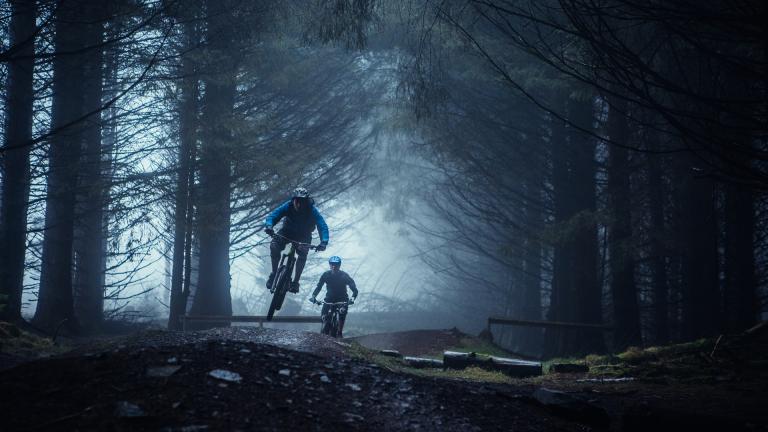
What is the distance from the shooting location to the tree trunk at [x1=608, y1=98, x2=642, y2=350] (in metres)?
14.2

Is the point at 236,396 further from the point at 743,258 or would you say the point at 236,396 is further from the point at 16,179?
the point at 743,258

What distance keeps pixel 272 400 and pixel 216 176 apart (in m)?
13.8

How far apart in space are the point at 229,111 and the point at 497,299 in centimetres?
1714

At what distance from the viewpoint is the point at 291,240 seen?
11086 millimetres

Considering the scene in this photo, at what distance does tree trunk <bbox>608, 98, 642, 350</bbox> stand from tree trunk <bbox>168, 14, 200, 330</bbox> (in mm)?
10506

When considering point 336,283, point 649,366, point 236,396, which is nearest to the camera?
point 236,396

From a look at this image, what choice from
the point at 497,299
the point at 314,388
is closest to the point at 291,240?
the point at 314,388

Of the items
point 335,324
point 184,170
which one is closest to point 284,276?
point 335,324

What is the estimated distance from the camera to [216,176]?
1792 cm

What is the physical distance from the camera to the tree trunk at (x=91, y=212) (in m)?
15.1

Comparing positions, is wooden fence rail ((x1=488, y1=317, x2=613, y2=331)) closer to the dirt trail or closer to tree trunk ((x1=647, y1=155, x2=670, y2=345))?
tree trunk ((x1=647, y1=155, x2=670, y2=345))

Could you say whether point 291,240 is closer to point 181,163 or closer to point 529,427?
point 529,427

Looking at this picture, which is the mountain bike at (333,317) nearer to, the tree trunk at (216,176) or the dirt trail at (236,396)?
the tree trunk at (216,176)

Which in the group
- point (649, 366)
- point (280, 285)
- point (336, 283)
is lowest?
point (649, 366)
